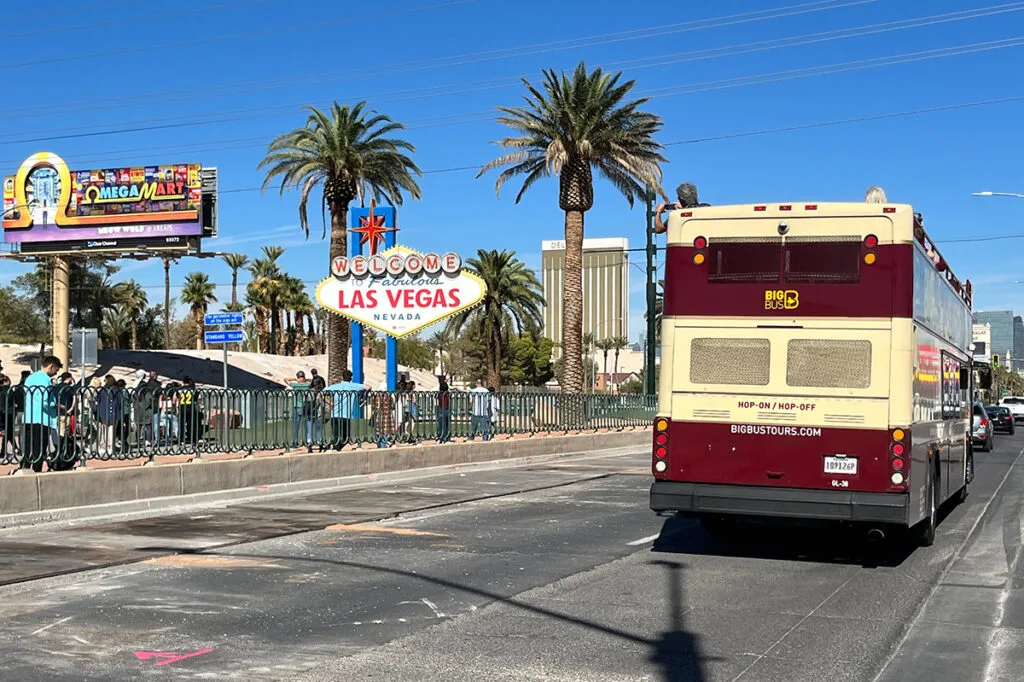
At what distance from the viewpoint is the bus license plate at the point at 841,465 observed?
1110 cm

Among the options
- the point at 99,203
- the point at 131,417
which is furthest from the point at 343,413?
the point at 99,203

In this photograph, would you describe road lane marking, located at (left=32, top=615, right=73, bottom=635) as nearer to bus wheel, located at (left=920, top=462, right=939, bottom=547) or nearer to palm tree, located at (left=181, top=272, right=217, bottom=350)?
bus wheel, located at (left=920, top=462, right=939, bottom=547)

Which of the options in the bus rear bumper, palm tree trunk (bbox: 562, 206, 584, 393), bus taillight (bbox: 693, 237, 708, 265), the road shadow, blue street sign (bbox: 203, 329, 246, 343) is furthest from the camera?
palm tree trunk (bbox: 562, 206, 584, 393)

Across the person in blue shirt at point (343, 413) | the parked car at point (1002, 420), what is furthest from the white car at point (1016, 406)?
the person in blue shirt at point (343, 413)

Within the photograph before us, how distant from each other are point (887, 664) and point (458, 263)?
24.1 meters

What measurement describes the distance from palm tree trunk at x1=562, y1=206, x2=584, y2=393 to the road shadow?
26.8 meters

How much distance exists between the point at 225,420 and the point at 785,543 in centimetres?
952

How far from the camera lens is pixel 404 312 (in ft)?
103

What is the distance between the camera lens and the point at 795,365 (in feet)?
37.2

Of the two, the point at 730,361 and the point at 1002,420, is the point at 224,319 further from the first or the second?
the point at 1002,420

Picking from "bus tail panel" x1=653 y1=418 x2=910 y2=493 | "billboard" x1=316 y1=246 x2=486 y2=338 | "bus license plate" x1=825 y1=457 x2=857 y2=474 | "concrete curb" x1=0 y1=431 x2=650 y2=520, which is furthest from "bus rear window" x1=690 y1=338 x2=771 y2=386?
"billboard" x1=316 y1=246 x2=486 y2=338

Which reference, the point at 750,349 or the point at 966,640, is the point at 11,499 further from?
the point at 966,640

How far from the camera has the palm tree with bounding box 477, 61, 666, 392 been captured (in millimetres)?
41094

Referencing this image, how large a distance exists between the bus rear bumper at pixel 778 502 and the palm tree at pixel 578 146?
29.1 metres
